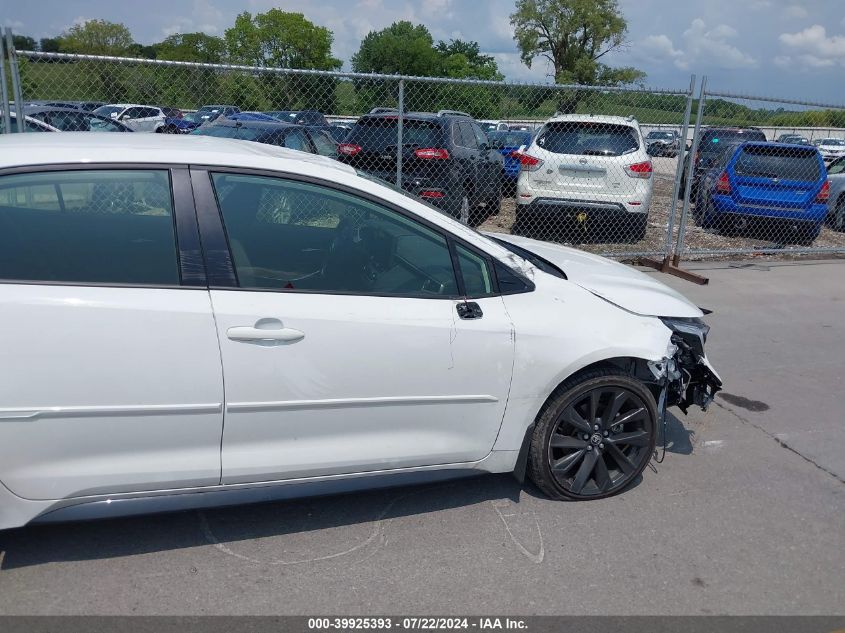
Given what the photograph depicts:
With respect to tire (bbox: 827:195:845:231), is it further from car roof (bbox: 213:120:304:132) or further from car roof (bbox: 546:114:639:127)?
car roof (bbox: 213:120:304:132)

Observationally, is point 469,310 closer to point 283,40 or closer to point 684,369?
point 684,369

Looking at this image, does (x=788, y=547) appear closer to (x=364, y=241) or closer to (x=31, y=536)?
(x=364, y=241)

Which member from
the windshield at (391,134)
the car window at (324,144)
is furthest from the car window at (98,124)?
the windshield at (391,134)

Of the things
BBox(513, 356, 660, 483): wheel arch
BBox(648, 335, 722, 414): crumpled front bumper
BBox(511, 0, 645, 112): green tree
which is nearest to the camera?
BBox(513, 356, 660, 483): wheel arch

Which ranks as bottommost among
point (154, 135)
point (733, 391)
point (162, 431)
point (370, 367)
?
point (733, 391)

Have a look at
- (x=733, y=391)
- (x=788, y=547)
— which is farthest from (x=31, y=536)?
(x=733, y=391)

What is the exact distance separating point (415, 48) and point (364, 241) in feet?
270

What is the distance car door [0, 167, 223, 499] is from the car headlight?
2.36 metres

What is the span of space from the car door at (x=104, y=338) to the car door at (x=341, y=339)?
11 cm

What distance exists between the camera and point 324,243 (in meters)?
3.42

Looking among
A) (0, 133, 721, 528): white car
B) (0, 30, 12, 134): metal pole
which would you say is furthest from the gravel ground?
(0, 30, 12, 134): metal pole

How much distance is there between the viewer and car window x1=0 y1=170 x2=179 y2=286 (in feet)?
9.05

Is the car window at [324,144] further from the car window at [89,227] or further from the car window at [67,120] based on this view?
the car window at [89,227]

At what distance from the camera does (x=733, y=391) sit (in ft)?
17.7
